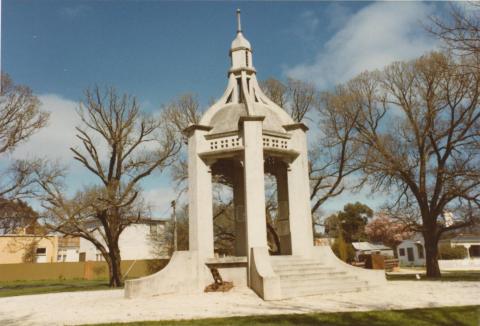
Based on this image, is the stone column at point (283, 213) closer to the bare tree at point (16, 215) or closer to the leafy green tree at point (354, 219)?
the bare tree at point (16, 215)

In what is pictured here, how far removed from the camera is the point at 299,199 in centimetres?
1522

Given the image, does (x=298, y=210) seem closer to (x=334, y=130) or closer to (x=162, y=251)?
(x=334, y=130)

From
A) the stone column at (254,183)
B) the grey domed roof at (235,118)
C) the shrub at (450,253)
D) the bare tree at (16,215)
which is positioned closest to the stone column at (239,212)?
the grey domed roof at (235,118)

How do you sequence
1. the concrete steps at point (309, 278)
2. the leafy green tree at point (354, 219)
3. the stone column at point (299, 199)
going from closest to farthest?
the concrete steps at point (309, 278) → the stone column at point (299, 199) → the leafy green tree at point (354, 219)

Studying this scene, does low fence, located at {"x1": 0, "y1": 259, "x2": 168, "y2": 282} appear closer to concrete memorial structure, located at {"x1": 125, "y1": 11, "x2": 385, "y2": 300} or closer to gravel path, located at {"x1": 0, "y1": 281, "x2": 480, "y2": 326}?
concrete memorial structure, located at {"x1": 125, "y1": 11, "x2": 385, "y2": 300}

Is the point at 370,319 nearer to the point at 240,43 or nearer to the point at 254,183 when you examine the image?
the point at 254,183

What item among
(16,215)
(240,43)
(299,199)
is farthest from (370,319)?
(16,215)

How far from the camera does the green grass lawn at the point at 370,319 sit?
7472 mm

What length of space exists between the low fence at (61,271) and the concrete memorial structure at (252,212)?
2676 cm

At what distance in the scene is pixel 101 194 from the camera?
23.8 metres

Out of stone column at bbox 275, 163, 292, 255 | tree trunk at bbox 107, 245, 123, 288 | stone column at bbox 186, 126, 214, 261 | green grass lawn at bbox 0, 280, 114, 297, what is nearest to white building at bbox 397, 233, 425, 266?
green grass lawn at bbox 0, 280, 114, 297

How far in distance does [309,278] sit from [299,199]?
11.0 feet

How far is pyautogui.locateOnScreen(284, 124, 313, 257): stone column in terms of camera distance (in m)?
14.9

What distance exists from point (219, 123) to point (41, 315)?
27.3 feet
